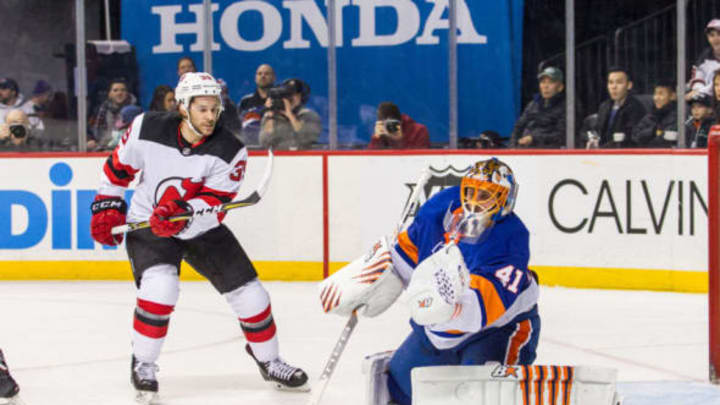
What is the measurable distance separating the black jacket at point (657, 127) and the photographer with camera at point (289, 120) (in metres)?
1.84

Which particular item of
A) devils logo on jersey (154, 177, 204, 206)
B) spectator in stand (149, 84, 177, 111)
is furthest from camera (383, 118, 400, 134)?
devils logo on jersey (154, 177, 204, 206)

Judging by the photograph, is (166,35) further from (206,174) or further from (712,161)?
(712,161)

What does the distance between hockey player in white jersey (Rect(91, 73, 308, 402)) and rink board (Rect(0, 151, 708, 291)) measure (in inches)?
111

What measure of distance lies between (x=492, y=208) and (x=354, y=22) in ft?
14.3

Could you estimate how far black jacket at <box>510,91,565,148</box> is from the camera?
662 centimetres

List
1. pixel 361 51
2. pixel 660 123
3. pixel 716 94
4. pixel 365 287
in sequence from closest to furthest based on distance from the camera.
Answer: pixel 365 287
pixel 716 94
pixel 660 123
pixel 361 51

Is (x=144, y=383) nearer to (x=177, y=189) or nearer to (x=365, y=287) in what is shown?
(x=177, y=189)

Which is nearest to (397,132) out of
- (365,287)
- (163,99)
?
(163,99)

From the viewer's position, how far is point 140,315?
373 centimetres

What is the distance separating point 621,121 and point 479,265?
389cm

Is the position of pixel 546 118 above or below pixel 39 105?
below

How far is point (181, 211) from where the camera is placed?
3.72 meters

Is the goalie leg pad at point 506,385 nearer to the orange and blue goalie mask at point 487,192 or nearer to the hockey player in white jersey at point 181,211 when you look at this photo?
the orange and blue goalie mask at point 487,192

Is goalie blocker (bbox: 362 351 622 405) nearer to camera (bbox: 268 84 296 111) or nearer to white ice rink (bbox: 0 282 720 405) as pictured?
white ice rink (bbox: 0 282 720 405)
